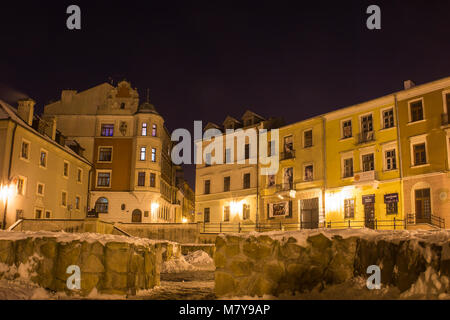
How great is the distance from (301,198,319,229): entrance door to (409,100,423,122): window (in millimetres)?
10781

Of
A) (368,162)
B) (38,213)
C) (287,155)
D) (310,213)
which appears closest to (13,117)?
(38,213)

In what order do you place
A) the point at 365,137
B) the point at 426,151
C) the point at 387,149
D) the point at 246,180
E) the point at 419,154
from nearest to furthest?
1. the point at 426,151
2. the point at 419,154
3. the point at 387,149
4. the point at 365,137
5. the point at 246,180

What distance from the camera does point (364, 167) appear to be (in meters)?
33.5

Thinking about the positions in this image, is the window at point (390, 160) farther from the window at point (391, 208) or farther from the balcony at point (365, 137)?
the window at point (391, 208)

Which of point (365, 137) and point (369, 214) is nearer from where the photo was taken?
point (369, 214)

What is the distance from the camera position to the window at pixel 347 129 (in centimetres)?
3503

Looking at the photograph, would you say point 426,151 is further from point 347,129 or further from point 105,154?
point 105,154

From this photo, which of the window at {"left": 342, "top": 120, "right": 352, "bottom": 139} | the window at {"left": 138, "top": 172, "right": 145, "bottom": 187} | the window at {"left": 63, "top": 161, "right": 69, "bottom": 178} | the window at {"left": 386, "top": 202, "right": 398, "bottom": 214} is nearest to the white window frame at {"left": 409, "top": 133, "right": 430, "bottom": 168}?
the window at {"left": 386, "top": 202, "right": 398, "bottom": 214}

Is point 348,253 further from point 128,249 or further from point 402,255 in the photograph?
point 128,249

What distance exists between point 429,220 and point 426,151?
16.0 feet

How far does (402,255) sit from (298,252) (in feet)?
6.19

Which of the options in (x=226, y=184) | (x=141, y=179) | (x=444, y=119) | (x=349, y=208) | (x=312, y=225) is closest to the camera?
(x=444, y=119)

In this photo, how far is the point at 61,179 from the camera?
39906 mm

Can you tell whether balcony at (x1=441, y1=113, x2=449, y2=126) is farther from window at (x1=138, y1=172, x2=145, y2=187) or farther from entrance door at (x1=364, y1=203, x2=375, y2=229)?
window at (x1=138, y1=172, x2=145, y2=187)
